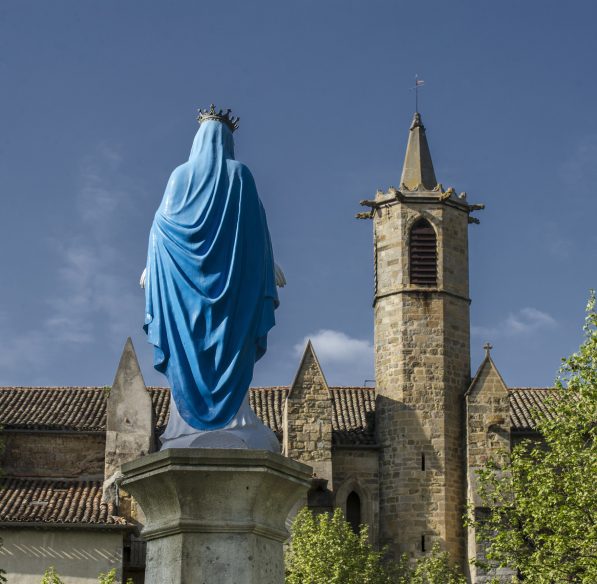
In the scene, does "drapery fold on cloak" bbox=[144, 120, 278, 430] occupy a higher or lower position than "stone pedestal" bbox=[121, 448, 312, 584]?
higher

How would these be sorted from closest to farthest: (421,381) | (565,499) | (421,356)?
1. (565,499)
2. (421,381)
3. (421,356)

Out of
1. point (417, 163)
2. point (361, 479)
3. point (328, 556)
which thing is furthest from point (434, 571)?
point (417, 163)

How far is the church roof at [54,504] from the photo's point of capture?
35.1m

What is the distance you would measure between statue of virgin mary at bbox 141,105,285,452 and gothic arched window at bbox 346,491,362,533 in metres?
27.4

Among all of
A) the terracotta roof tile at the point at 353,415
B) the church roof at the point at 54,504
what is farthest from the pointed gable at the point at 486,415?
the church roof at the point at 54,504

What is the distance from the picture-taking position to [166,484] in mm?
10266

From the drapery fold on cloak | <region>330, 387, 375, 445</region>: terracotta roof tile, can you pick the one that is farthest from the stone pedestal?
<region>330, 387, 375, 445</region>: terracotta roof tile

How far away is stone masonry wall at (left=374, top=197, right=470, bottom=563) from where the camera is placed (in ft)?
122

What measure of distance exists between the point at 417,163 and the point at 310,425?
9113 millimetres

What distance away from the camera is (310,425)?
37.3m

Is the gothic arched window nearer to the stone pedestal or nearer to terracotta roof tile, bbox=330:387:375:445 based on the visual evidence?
terracotta roof tile, bbox=330:387:375:445

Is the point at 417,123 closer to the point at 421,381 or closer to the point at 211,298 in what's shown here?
the point at 421,381

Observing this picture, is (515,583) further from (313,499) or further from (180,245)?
(180,245)

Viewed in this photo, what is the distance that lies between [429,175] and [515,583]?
18.4 m
